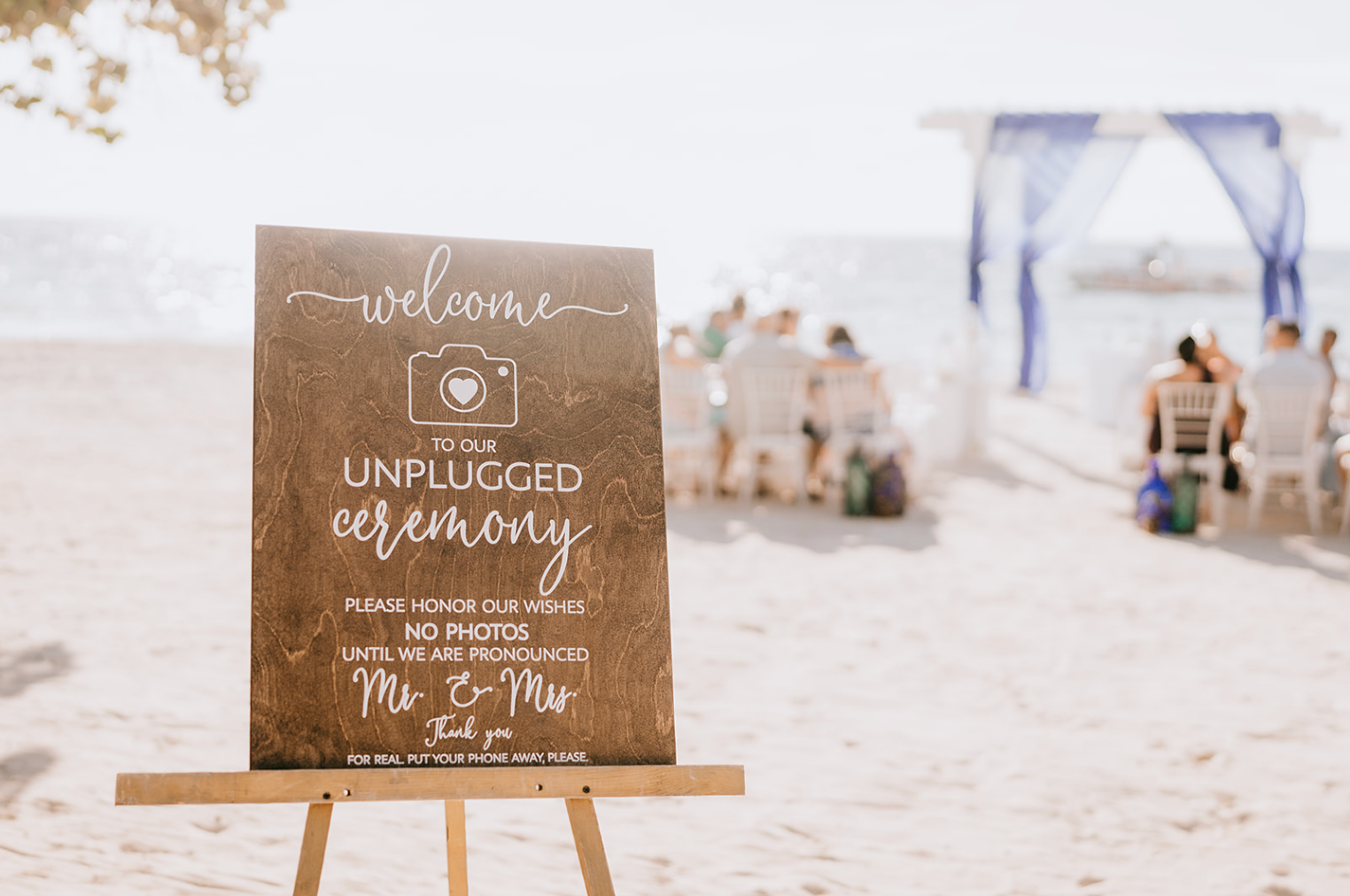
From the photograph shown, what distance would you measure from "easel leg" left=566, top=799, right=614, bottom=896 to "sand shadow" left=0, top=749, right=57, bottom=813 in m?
1.63

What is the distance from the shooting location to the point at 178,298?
32.9 metres

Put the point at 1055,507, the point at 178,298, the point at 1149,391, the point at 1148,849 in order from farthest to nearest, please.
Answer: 1. the point at 178,298
2. the point at 1055,507
3. the point at 1149,391
4. the point at 1148,849

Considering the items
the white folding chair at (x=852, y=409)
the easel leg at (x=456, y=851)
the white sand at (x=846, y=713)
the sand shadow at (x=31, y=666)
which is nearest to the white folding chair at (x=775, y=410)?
the white folding chair at (x=852, y=409)

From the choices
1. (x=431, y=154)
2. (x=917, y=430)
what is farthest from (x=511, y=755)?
(x=431, y=154)

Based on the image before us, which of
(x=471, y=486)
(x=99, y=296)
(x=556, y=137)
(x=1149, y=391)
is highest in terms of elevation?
(x=556, y=137)

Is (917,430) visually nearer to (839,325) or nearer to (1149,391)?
(839,325)

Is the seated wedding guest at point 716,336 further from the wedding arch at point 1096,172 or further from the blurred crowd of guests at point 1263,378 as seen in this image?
the wedding arch at point 1096,172

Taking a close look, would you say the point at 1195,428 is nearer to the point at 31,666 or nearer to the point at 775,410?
the point at 775,410

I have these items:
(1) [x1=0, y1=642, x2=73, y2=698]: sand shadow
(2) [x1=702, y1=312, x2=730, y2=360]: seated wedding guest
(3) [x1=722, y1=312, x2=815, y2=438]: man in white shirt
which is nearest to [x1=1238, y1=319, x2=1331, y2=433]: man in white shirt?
(3) [x1=722, y1=312, x2=815, y2=438]: man in white shirt

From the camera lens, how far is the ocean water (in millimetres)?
20014

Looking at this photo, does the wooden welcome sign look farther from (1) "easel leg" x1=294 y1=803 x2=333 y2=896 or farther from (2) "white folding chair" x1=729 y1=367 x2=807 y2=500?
(2) "white folding chair" x1=729 y1=367 x2=807 y2=500

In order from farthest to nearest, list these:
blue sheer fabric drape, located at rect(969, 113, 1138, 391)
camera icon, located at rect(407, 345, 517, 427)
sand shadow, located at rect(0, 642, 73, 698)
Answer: blue sheer fabric drape, located at rect(969, 113, 1138, 391) → sand shadow, located at rect(0, 642, 73, 698) → camera icon, located at rect(407, 345, 517, 427)

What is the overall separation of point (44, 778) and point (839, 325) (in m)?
5.38

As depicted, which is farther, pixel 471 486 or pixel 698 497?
pixel 698 497
